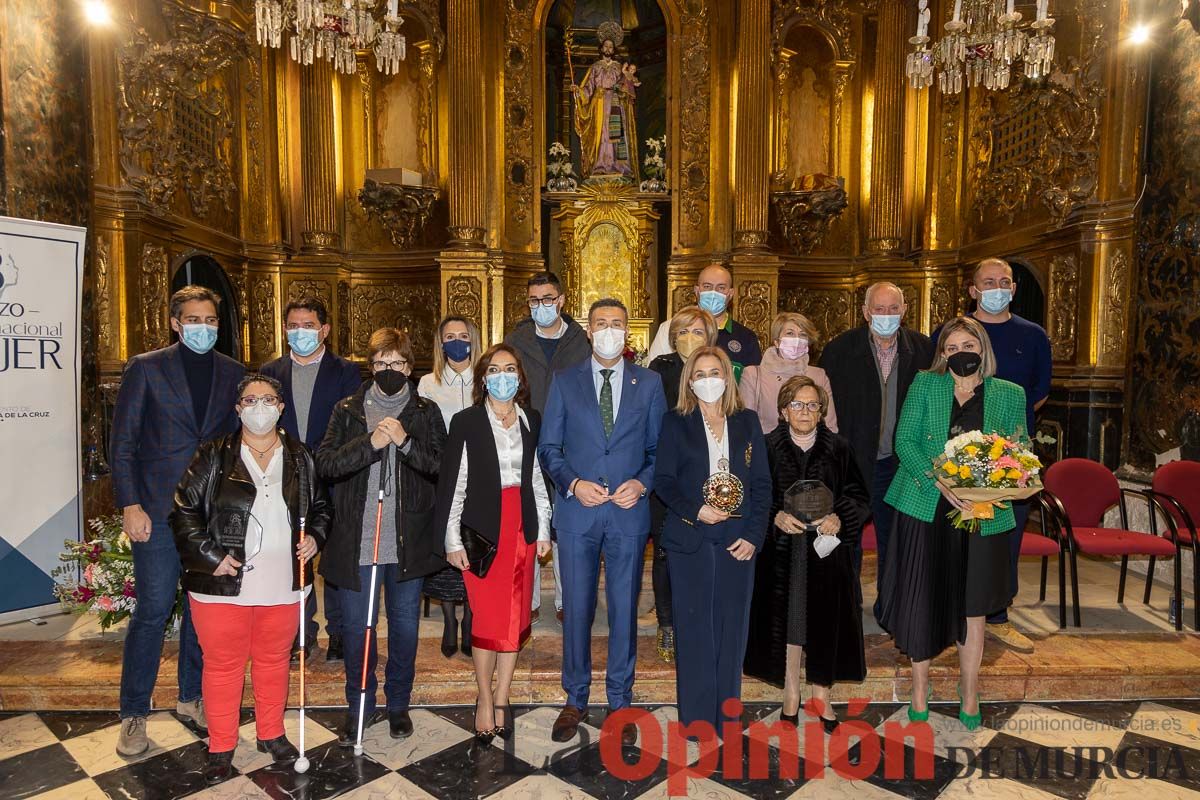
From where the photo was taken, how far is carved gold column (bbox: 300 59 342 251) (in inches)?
354

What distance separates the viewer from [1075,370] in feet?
19.9

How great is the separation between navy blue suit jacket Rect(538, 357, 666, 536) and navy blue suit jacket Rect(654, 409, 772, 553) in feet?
0.41

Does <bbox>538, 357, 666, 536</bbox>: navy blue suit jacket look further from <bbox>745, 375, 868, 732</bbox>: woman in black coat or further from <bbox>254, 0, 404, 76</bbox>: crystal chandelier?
<bbox>254, 0, 404, 76</bbox>: crystal chandelier

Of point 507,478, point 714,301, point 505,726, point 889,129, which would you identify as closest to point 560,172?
point 889,129

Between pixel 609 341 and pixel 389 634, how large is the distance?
158 centimetres

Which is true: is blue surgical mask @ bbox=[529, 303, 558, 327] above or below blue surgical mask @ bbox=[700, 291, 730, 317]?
below

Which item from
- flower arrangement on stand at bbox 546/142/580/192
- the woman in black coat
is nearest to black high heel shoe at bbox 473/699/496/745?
the woman in black coat

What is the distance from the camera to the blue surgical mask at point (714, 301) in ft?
12.7

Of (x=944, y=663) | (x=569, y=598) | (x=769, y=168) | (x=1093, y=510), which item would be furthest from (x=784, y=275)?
(x=569, y=598)

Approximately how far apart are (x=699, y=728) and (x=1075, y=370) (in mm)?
5137

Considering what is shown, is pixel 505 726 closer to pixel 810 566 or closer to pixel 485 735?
pixel 485 735

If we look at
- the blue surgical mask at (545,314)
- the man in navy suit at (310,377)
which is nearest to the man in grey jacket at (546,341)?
the blue surgical mask at (545,314)

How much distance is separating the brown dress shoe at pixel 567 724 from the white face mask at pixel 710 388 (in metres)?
1.49

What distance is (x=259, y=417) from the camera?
271cm
